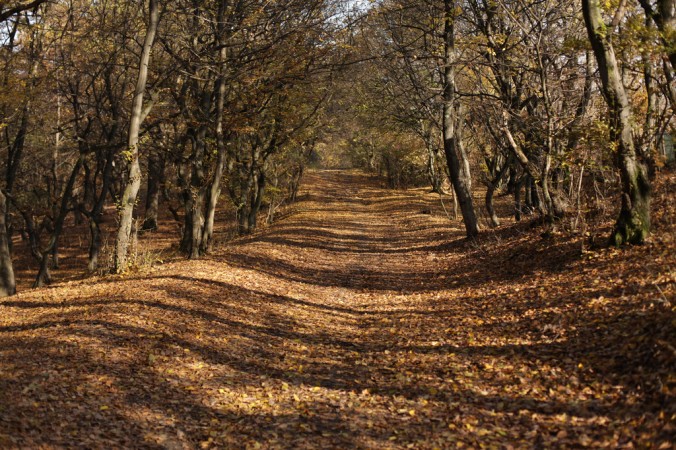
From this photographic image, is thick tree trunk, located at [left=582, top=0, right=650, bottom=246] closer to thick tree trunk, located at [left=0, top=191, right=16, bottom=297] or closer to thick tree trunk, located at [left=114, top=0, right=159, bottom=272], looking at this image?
thick tree trunk, located at [left=114, top=0, right=159, bottom=272]

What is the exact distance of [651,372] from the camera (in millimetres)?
5352

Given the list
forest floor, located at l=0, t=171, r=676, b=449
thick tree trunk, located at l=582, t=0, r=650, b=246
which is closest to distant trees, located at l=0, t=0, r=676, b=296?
thick tree trunk, located at l=582, t=0, r=650, b=246

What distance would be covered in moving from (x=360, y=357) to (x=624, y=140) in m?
5.79

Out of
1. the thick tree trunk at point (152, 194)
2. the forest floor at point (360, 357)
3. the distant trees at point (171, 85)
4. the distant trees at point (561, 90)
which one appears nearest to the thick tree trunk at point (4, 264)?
the distant trees at point (171, 85)

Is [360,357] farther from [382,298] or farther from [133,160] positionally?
[133,160]

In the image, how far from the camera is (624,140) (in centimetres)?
A: 931

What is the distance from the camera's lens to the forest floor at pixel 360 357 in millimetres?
5328

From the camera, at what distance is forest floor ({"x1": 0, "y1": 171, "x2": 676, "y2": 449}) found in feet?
17.5

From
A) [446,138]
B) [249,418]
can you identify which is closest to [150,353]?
[249,418]

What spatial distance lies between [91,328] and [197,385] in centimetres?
253

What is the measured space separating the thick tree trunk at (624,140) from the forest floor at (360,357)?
1.55 ft

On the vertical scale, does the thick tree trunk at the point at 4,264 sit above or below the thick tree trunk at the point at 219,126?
below

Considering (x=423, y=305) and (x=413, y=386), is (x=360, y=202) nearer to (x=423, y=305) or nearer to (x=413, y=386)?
(x=423, y=305)

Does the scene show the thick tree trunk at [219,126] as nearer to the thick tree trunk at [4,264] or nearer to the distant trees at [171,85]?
the distant trees at [171,85]
